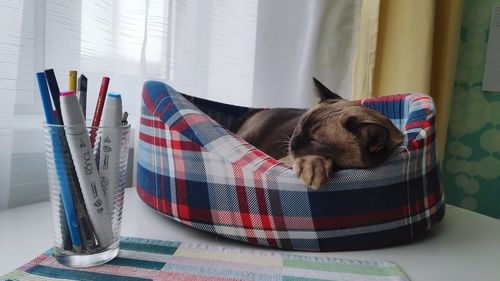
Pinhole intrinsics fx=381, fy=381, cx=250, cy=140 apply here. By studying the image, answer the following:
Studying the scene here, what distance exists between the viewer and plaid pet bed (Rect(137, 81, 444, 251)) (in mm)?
536

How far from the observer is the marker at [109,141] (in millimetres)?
423

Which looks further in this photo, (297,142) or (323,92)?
(323,92)

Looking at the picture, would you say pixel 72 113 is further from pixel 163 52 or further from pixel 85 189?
pixel 163 52

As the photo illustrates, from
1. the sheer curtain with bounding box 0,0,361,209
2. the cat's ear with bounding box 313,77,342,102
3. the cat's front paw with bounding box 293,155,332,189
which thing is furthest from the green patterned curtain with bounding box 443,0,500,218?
the cat's front paw with bounding box 293,155,332,189

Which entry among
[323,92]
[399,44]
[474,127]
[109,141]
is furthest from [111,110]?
[474,127]

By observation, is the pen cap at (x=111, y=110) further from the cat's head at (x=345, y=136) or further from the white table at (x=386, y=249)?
the cat's head at (x=345, y=136)

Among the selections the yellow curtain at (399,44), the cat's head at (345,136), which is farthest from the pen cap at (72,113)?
the yellow curtain at (399,44)

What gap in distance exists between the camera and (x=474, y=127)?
54.4 inches

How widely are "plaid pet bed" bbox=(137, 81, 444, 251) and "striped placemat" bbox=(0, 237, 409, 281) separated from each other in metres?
0.04

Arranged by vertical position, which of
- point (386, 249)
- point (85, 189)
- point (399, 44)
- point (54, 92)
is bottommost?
point (386, 249)

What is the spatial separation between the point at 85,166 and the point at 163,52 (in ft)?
1.66

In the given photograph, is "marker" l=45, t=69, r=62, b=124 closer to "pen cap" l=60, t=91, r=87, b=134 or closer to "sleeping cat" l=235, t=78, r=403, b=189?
"pen cap" l=60, t=91, r=87, b=134

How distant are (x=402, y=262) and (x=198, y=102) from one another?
573 millimetres

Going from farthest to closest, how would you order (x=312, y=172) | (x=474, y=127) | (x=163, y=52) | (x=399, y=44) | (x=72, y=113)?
1. (x=474, y=127)
2. (x=399, y=44)
3. (x=163, y=52)
4. (x=312, y=172)
5. (x=72, y=113)
